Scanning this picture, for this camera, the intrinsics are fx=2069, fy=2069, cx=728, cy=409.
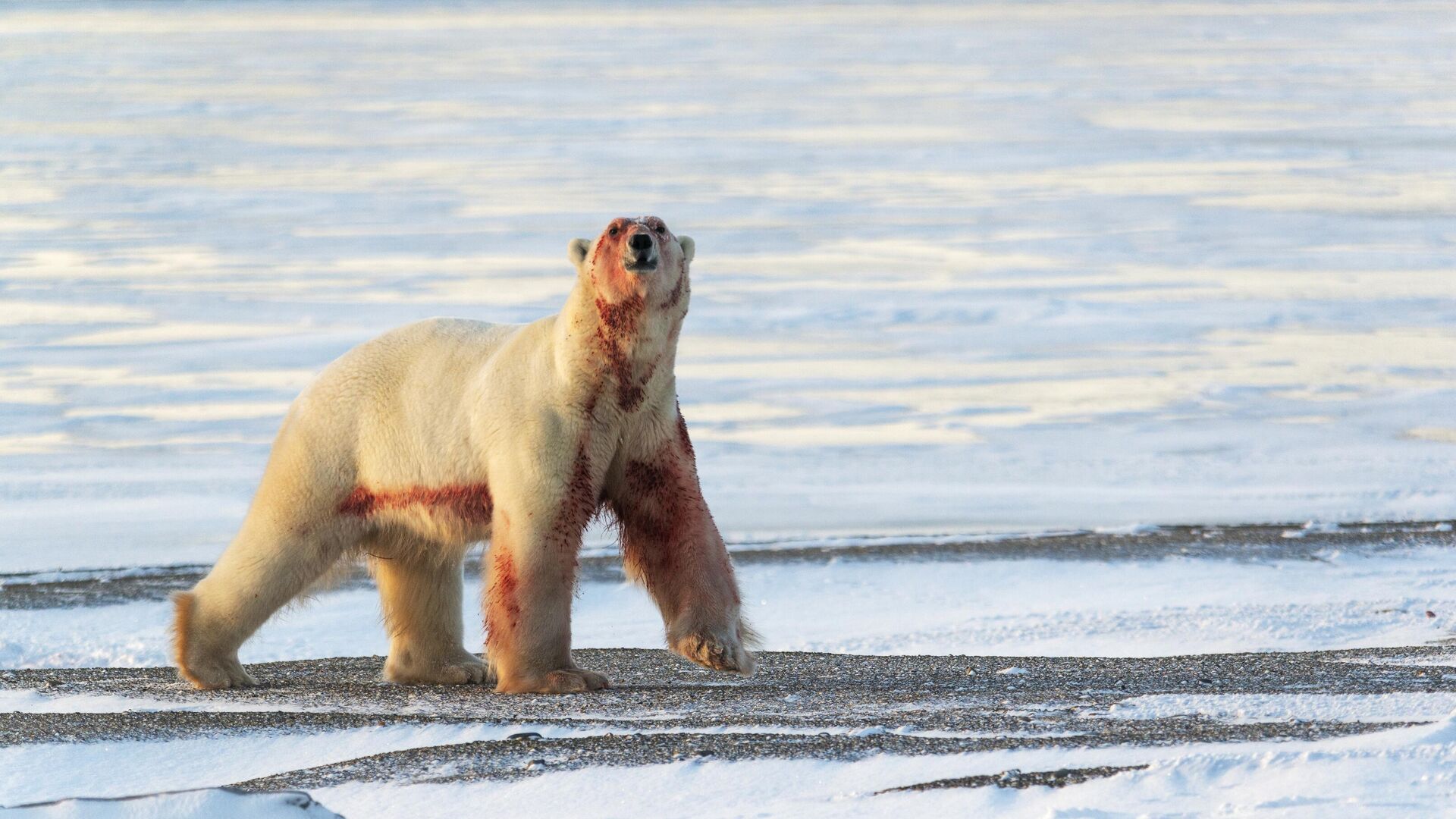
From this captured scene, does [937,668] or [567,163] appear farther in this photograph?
[567,163]

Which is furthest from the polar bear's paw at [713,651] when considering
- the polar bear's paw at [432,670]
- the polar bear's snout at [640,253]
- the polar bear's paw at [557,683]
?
the polar bear's snout at [640,253]

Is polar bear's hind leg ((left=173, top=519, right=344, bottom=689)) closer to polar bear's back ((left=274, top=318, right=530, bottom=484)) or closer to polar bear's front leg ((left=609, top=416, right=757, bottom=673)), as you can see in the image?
polar bear's back ((left=274, top=318, right=530, bottom=484))

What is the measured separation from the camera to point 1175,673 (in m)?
5.88

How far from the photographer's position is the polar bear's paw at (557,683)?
5.71 m

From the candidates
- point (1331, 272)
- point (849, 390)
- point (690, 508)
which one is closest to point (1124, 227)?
point (1331, 272)

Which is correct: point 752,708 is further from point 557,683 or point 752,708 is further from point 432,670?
point 432,670

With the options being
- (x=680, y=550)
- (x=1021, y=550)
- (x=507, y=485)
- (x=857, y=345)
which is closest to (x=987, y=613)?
(x=1021, y=550)

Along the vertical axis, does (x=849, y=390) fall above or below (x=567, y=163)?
below

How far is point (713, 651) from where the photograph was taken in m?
Result: 5.79

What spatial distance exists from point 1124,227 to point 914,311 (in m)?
4.41

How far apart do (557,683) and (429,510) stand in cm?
68

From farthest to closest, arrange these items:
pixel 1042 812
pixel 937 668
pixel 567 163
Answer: pixel 567 163, pixel 937 668, pixel 1042 812

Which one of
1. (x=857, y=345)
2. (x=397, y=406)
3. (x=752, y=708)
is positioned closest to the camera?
(x=752, y=708)

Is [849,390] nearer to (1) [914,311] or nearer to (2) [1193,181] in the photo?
(1) [914,311]
